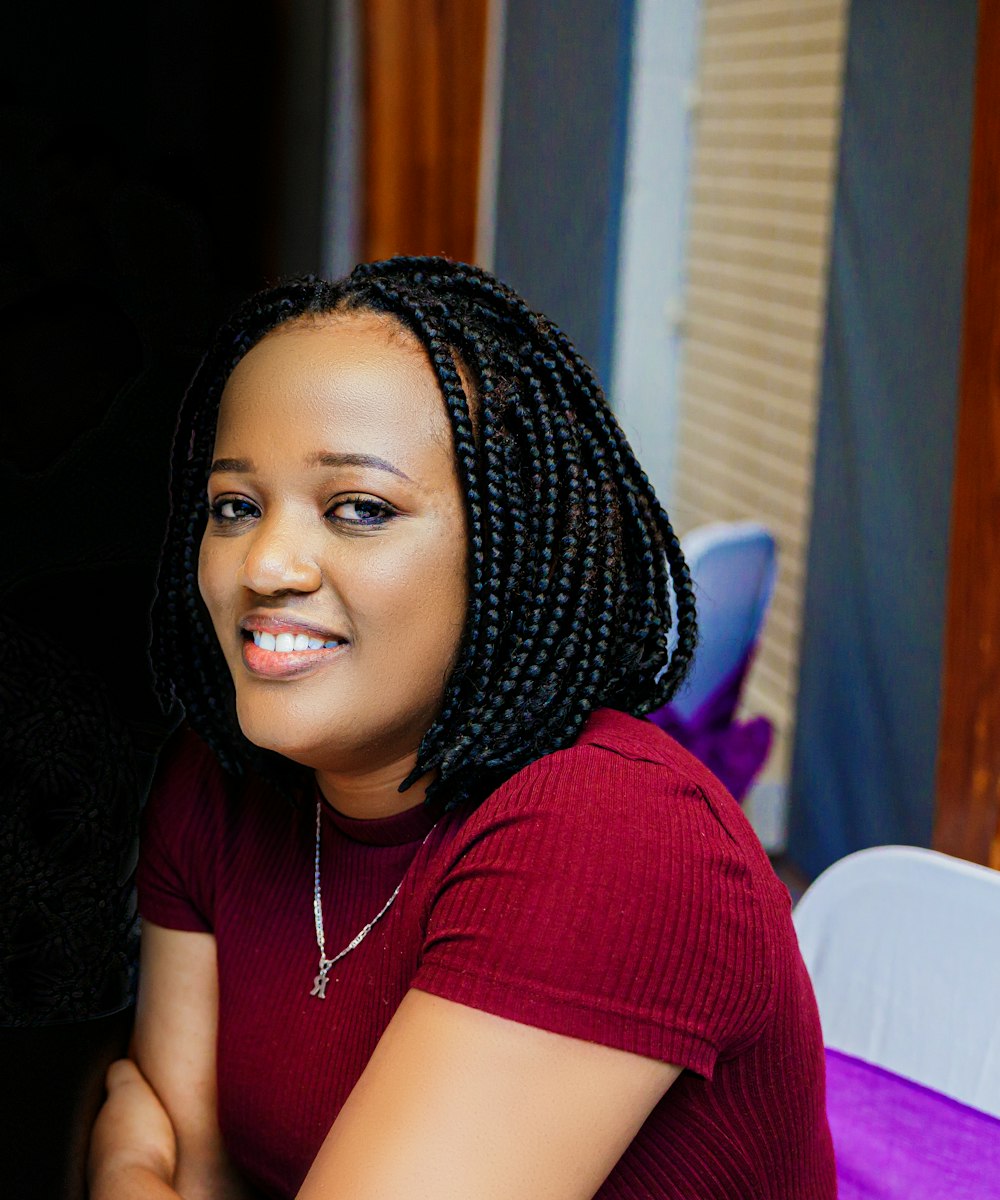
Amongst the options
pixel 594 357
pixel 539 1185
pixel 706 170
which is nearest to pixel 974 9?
pixel 594 357

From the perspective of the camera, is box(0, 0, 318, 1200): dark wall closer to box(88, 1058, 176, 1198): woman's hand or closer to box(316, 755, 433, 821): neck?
box(88, 1058, 176, 1198): woman's hand

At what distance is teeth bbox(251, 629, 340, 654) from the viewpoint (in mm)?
1148

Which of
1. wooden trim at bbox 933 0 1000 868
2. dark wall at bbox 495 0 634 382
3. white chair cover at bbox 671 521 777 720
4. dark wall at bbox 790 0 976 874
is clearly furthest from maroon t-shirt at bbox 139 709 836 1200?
dark wall at bbox 495 0 634 382

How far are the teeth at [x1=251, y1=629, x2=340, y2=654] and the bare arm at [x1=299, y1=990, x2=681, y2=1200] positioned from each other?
0.98 ft

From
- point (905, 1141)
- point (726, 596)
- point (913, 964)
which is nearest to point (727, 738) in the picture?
point (726, 596)

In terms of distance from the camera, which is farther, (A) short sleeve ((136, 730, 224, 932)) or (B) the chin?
(A) short sleeve ((136, 730, 224, 932))

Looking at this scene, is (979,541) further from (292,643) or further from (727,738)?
(292,643)

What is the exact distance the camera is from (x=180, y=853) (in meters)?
1.39

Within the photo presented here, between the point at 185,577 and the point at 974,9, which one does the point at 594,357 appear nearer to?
the point at 974,9

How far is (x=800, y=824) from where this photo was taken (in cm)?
336

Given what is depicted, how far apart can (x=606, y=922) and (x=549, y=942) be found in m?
0.04

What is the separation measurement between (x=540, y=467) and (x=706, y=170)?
402cm

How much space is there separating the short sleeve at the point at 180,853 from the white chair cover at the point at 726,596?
1.31 m

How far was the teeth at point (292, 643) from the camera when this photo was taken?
1.15m
